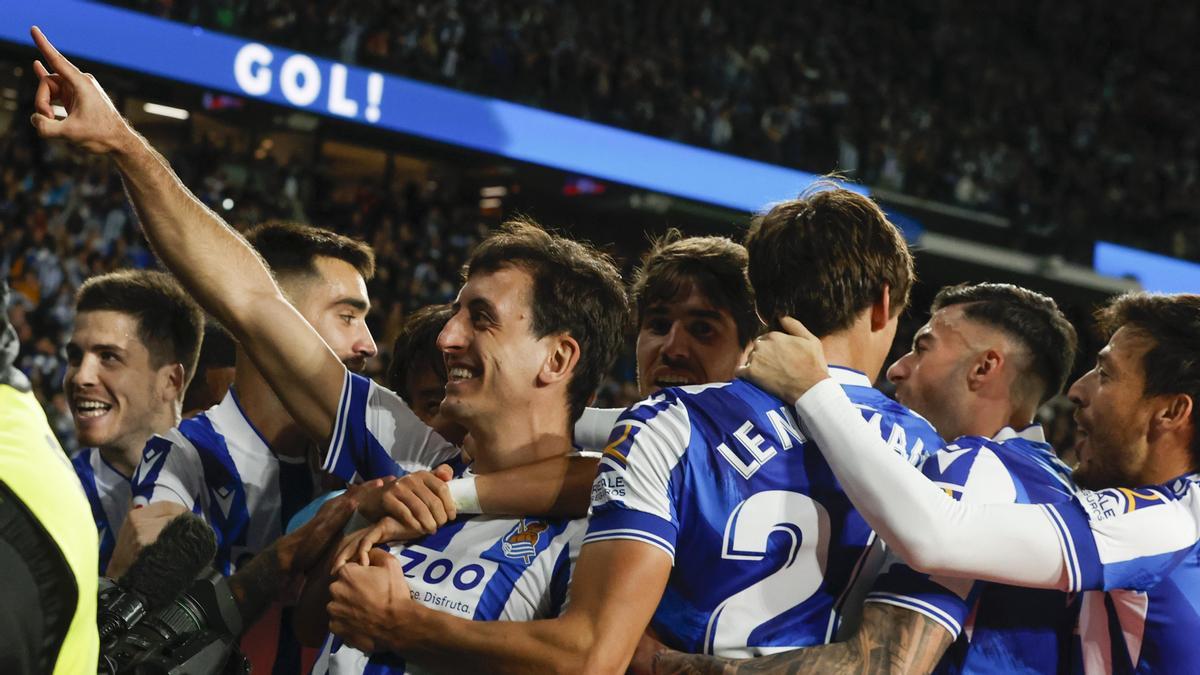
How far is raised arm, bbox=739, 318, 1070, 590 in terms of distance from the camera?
2002mm

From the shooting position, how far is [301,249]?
3.26m

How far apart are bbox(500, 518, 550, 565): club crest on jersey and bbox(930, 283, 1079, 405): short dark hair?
1323 millimetres

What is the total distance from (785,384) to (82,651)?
122 centimetres

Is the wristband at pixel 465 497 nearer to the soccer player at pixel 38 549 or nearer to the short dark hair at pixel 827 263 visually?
the short dark hair at pixel 827 263

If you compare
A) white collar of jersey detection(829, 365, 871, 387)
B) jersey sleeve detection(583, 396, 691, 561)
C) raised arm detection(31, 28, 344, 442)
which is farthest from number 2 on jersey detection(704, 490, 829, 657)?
raised arm detection(31, 28, 344, 442)

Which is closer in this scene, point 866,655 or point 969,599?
point 866,655

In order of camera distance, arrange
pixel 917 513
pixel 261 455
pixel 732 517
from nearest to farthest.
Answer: pixel 917 513
pixel 732 517
pixel 261 455

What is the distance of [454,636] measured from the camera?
2121mm

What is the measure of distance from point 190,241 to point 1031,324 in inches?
80.9

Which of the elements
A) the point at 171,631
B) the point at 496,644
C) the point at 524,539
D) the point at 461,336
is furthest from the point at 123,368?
the point at 171,631

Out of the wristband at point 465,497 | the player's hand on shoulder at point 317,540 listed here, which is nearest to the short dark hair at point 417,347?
the player's hand on shoulder at point 317,540

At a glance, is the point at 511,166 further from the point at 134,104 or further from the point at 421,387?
the point at 421,387

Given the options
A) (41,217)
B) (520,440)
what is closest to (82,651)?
(520,440)

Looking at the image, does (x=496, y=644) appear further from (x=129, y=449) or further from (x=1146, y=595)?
(x=129, y=449)
